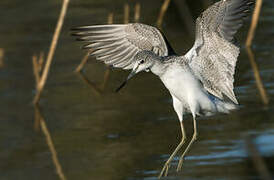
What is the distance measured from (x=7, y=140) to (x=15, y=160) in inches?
32.7

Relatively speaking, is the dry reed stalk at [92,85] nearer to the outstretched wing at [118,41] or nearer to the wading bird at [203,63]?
the outstretched wing at [118,41]

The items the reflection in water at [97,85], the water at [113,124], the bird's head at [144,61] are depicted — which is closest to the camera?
the bird's head at [144,61]

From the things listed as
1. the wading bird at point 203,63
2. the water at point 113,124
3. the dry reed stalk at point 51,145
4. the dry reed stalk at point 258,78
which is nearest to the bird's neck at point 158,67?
the wading bird at point 203,63

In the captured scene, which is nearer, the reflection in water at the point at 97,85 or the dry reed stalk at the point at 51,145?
the dry reed stalk at the point at 51,145

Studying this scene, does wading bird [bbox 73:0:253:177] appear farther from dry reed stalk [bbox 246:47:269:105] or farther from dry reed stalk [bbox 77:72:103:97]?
dry reed stalk [bbox 77:72:103:97]

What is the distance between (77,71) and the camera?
42.3 feet

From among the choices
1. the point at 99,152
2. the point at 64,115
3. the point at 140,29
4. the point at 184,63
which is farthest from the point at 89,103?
the point at 184,63

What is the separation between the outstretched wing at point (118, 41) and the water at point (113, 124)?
1524 millimetres

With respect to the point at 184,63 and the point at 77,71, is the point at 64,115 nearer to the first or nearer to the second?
the point at 77,71

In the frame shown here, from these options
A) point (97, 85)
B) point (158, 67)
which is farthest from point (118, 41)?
point (97, 85)

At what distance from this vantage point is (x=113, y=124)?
391 inches

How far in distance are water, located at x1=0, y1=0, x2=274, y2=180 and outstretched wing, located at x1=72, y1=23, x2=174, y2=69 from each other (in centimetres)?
152

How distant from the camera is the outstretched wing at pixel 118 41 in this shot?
7.49 m

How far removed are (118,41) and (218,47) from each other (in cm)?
161
